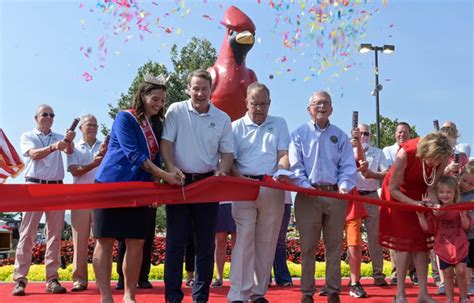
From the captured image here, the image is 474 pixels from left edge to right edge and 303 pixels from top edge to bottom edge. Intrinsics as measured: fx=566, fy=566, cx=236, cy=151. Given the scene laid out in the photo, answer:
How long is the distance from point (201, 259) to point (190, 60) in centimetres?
2799

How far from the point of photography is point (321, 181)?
4.84 meters

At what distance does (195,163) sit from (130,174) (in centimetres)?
51

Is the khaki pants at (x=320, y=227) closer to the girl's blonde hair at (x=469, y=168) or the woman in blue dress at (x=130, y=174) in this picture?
the woman in blue dress at (x=130, y=174)

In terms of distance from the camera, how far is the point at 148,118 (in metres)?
4.49

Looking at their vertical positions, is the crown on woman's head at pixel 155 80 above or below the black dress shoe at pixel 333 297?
above

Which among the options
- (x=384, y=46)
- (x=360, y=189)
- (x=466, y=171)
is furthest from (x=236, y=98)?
(x=384, y=46)

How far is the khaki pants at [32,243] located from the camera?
585 cm

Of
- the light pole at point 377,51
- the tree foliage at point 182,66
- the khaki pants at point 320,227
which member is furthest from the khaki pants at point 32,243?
the tree foliage at point 182,66

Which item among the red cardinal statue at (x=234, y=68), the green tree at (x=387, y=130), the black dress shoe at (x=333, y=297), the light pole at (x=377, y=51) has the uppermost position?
the green tree at (x=387, y=130)

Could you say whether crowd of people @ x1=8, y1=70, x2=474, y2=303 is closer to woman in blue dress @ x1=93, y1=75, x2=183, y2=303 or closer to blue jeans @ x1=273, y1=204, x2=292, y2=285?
woman in blue dress @ x1=93, y1=75, x2=183, y2=303

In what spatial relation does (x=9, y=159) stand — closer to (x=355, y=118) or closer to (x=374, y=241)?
(x=355, y=118)

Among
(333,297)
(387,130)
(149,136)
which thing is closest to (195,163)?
(149,136)

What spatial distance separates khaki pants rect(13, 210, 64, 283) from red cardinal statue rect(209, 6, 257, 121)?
266 cm

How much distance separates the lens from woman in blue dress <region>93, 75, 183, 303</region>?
167 inches
